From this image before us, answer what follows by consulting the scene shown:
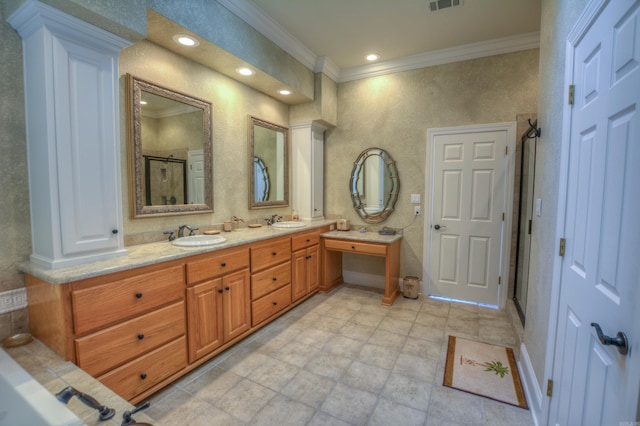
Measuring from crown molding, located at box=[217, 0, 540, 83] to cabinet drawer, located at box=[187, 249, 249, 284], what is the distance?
2035 mm

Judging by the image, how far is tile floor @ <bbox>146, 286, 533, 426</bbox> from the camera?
5.72 feet

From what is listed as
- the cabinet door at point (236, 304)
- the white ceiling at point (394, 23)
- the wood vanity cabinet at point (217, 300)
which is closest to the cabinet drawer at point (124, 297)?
the wood vanity cabinet at point (217, 300)

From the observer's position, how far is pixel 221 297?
228 cm

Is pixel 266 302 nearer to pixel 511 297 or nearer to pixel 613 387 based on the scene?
pixel 613 387

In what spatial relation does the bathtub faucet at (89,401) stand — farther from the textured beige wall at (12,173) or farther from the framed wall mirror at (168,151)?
the framed wall mirror at (168,151)

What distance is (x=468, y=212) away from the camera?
11.3ft

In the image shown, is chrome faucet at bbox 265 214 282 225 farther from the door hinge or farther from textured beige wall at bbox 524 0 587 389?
the door hinge

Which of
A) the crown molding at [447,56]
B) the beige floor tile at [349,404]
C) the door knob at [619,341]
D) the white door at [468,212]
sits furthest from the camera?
the white door at [468,212]

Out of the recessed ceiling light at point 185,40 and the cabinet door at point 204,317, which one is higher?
the recessed ceiling light at point 185,40

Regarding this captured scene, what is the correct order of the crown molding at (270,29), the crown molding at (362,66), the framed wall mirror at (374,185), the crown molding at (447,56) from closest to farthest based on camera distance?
1. the crown molding at (270,29)
2. the crown molding at (362,66)
3. the crown molding at (447,56)
4. the framed wall mirror at (374,185)

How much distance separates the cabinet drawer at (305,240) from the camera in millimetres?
3203

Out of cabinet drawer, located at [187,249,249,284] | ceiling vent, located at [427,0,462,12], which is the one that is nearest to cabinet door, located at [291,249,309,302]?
cabinet drawer, located at [187,249,249,284]

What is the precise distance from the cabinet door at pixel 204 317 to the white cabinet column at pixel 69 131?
620 mm

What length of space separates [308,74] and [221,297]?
2766mm
